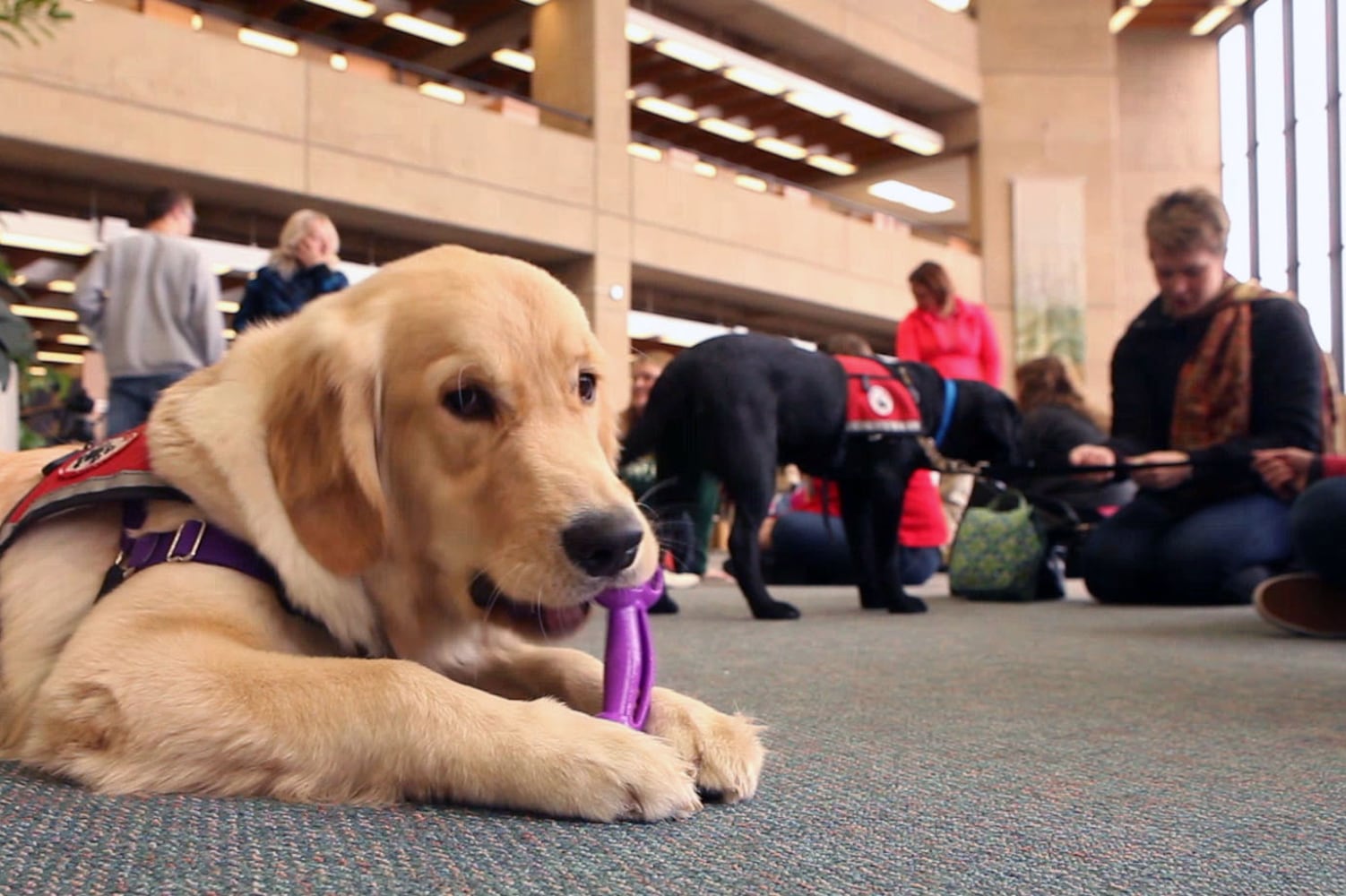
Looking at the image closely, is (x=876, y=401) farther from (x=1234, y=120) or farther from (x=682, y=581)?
(x=1234, y=120)

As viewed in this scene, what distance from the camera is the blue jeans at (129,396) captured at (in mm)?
5180

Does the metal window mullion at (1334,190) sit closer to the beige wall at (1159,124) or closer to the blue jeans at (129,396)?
the beige wall at (1159,124)

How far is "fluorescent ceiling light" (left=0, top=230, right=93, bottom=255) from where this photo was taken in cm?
1009

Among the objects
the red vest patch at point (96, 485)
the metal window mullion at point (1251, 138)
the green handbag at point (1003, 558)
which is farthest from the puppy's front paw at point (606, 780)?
the metal window mullion at point (1251, 138)

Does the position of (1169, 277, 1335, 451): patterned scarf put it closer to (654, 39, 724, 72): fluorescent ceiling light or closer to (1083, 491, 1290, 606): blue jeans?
(1083, 491, 1290, 606): blue jeans

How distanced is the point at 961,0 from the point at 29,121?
14.4m

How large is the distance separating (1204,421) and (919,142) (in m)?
15.0

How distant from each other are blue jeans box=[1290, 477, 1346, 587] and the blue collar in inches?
73.9

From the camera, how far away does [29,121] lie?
932 centimetres

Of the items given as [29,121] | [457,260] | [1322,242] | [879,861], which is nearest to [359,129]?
[29,121]

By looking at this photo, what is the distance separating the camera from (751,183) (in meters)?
16.0

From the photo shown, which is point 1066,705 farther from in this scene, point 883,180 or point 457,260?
point 883,180

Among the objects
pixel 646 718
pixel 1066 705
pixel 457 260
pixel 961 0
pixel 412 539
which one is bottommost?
pixel 1066 705

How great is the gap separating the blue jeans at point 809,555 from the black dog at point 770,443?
1.75 m
